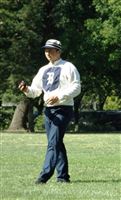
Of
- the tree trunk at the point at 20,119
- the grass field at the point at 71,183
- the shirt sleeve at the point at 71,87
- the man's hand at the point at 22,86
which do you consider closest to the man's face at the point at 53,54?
the shirt sleeve at the point at 71,87

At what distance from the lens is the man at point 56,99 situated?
1054 centimetres

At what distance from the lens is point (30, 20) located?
133ft

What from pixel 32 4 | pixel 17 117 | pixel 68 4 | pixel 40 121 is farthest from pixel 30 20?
pixel 40 121

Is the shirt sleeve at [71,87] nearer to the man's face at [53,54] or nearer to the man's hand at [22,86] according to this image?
the man's face at [53,54]

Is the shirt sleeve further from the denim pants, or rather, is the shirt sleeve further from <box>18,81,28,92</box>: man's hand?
<box>18,81,28,92</box>: man's hand

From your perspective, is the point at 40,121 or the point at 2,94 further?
the point at 40,121

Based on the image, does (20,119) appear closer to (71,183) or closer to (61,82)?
(71,183)

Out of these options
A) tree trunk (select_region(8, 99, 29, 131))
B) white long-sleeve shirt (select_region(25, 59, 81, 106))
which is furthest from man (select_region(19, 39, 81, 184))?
tree trunk (select_region(8, 99, 29, 131))

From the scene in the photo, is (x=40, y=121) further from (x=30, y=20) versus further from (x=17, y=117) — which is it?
(x=30, y=20)

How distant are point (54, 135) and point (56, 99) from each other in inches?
22.8

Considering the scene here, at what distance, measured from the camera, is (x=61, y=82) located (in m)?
10.6

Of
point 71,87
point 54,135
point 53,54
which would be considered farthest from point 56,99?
point 53,54

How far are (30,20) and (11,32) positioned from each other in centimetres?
149

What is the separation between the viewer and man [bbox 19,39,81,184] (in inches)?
415
